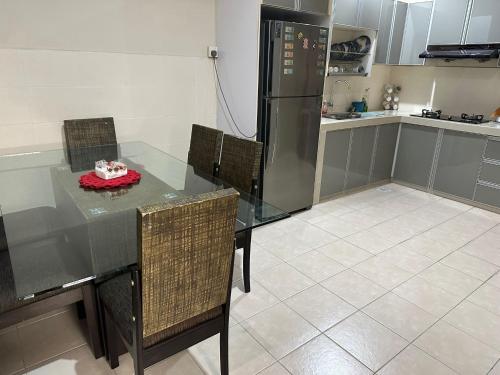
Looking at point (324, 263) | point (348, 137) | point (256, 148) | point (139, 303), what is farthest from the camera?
point (348, 137)

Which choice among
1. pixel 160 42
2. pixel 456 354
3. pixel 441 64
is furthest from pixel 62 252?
pixel 441 64

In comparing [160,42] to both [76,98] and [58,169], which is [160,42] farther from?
[58,169]

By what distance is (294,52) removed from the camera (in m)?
2.90

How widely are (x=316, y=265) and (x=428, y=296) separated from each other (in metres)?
0.75

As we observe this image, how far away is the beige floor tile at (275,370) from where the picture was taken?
167 cm

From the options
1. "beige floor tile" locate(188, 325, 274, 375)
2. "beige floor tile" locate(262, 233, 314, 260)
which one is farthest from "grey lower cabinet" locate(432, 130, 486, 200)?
"beige floor tile" locate(188, 325, 274, 375)

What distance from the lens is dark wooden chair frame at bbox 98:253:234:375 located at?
1176 millimetres

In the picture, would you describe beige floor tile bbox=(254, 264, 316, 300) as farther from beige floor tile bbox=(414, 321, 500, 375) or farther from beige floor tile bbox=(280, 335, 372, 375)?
beige floor tile bbox=(414, 321, 500, 375)

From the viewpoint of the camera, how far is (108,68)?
9.46ft

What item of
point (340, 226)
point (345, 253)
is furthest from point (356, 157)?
point (345, 253)

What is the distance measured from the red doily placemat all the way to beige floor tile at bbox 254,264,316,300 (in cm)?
105

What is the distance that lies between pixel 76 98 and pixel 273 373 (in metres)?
2.46

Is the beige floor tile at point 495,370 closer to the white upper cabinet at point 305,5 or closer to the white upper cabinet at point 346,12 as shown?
the white upper cabinet at point 305,5

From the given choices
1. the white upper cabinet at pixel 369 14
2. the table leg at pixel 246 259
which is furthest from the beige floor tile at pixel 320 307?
the white upper cabinet at pixel 369 14
